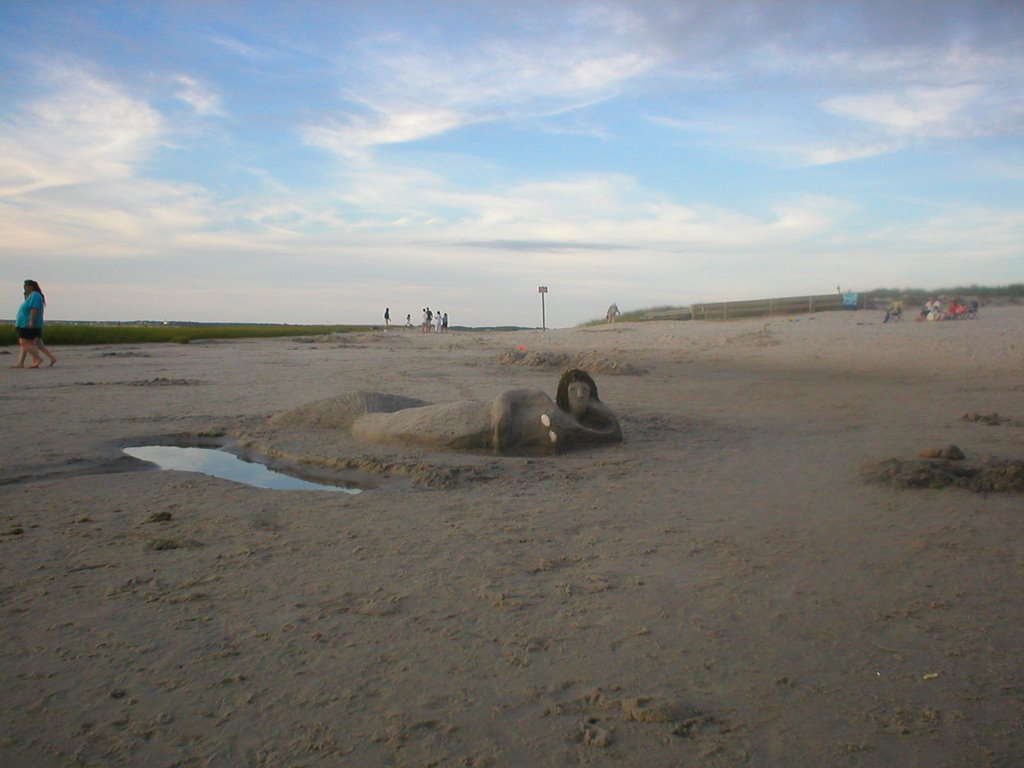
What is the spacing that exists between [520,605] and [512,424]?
3.63 meters

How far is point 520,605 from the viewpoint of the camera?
347 cm

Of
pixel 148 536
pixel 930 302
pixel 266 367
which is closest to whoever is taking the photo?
pixel 148 536

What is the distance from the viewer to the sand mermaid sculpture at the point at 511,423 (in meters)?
7.02

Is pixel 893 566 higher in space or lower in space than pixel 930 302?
lower

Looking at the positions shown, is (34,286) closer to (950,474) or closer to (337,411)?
(337,411)

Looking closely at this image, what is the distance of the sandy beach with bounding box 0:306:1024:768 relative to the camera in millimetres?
2475

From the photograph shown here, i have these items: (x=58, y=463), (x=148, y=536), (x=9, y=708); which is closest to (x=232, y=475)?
(x=58, y=463)

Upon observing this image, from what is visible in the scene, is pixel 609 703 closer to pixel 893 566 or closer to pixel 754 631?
pixel 754 631

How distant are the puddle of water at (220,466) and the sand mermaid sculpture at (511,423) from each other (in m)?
1.25

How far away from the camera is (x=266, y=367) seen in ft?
52.6

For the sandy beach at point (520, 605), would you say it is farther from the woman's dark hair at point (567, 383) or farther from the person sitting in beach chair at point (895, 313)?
the person sitting in beach chair at point (895, 313)

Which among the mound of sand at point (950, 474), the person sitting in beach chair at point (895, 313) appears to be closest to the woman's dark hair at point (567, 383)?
the mound of sand at point (950, 474)

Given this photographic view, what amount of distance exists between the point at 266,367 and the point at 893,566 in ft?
45.7

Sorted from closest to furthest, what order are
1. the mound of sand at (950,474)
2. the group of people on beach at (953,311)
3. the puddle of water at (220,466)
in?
the mound of sand at (950,474) → the puddle of water at (220,466) → the group of people on beach at (953,311)
